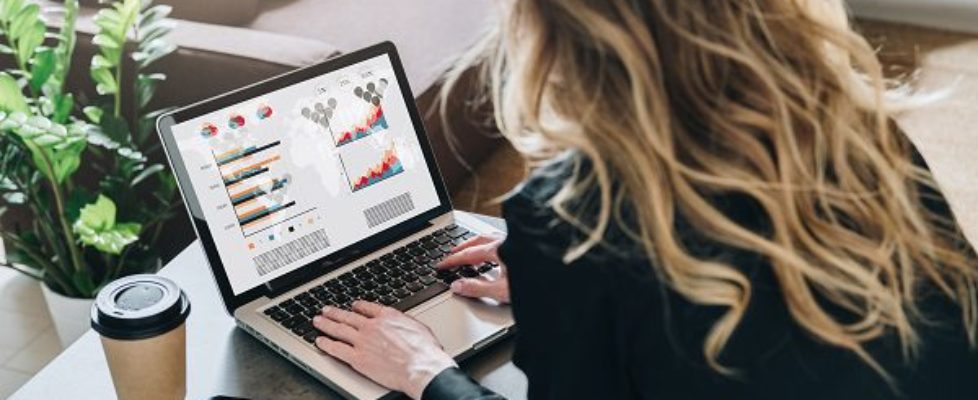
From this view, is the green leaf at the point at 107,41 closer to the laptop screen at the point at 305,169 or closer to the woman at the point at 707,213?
the laptop screen at the point at 305,169

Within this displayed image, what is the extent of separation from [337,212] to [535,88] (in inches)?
19.2

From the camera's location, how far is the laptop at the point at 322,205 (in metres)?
1.20

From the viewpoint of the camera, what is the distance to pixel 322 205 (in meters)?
1.28

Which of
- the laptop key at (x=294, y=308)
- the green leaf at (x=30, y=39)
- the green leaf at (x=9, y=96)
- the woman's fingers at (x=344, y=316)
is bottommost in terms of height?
the woman's fingers at (x=344, y=316)

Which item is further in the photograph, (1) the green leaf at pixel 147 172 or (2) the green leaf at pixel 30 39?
(1) the green leaf at pixel 147 172

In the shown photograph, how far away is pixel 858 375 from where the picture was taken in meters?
0.87

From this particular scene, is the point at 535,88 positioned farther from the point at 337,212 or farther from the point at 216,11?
the point at 216,11

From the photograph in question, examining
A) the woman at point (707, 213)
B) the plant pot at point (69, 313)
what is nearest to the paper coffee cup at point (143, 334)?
the woman at point (707, 213)

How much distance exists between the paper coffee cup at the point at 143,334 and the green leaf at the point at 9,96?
0.84m

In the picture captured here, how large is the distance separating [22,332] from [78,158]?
582 millimetres

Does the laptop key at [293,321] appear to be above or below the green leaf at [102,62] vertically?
below

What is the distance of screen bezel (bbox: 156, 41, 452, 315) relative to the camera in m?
1.19

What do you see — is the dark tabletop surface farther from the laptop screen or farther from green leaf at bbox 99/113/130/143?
green leaf at bbox 99/113/130/143

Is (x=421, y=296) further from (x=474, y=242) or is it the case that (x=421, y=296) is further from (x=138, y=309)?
(x=138, y=309)
